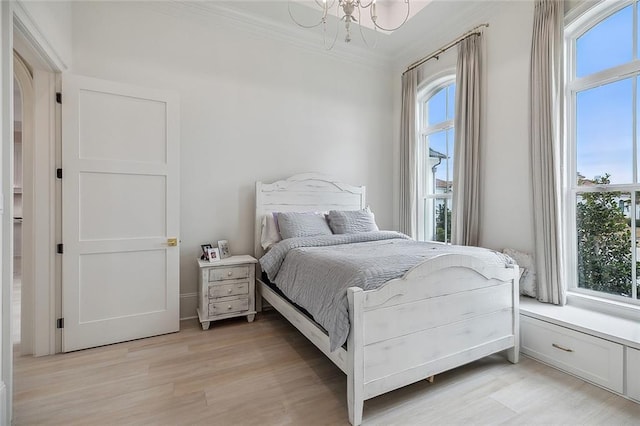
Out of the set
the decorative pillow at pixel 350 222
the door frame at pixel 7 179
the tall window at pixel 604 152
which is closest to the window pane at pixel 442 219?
the decorative pillow at pixel 350 222

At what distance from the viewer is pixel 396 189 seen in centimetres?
430

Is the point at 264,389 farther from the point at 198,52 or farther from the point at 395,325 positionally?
the point at 198,52

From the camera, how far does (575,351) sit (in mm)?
2039

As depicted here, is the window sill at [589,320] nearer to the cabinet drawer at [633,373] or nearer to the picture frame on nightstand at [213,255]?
the cabinet drawer at [633,373]

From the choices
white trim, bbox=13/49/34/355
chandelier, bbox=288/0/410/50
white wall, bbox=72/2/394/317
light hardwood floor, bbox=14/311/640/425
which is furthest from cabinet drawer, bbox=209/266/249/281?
chandelier, bbox=288/0/410/50

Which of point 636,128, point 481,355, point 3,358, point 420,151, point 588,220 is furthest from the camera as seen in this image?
point 420,151

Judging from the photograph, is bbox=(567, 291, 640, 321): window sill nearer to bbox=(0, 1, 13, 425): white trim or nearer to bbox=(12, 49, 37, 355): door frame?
bbox=(0, 1, 13, 425): white trim

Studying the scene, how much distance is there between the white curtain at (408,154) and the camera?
394 centimetres

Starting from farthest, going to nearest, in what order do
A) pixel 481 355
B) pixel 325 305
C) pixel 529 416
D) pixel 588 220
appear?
pixel 588 220 → pixel 481 355 → pixel 325 305 → pixel 529 416

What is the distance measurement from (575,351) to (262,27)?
13.2ft

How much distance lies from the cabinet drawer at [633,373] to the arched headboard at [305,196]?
2650 mm

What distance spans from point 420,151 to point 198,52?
9.37 feet

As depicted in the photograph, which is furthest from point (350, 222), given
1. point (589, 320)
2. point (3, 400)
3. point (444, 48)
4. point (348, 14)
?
point (3, 400)

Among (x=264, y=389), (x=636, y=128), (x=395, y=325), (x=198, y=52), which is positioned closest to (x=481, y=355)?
(x=395, y=325)
